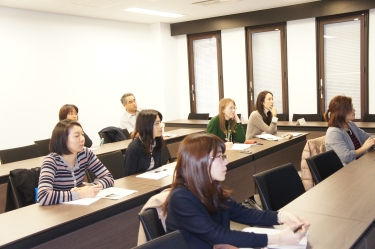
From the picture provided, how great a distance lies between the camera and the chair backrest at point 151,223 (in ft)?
5.91

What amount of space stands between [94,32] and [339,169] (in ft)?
20.1

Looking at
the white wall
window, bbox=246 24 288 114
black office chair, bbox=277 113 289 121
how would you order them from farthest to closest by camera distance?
window, bbox=246 24 288 114 → black office chair, bbox=277 113 289 121 → the white wall

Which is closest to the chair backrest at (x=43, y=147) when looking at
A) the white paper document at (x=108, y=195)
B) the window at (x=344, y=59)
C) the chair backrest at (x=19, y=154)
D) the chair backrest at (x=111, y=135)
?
the chair backrest at (x=19, y=154)

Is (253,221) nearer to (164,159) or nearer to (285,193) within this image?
(285,193)

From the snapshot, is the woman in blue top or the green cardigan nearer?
the woman in blue top

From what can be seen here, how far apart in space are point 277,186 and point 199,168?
93cm

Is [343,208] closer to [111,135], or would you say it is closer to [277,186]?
[277,186]

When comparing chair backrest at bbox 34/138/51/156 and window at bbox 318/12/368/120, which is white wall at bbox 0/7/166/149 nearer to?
chair backrest at bbox 34/138/51/156

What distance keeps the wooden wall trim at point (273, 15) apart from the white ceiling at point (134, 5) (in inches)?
6.1

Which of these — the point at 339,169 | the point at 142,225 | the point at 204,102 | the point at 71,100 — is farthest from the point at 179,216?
the point at 204,102

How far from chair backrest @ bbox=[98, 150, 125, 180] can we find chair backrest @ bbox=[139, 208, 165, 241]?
1.85m

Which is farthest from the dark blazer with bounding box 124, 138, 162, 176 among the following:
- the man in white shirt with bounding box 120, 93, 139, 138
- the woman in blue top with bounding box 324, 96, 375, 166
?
the man in white shirt with bounding box 120, 93, 139, 138

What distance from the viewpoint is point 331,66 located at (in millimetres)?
7551

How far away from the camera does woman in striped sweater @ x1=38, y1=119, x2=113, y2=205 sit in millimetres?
2703
